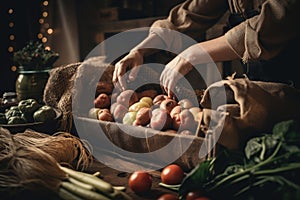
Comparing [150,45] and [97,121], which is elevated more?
[150,45]

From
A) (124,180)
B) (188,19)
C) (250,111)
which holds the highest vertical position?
(188,19)

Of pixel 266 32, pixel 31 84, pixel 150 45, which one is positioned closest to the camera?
pixel 266 32

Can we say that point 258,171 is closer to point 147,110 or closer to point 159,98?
point 147,110

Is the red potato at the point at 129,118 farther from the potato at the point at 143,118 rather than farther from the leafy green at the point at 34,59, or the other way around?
the leafy green at the point at 34,59

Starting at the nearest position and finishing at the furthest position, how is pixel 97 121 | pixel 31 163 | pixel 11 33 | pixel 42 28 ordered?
pixel 31 163 < pixel 97 121 < pixel 11 33 < pixel 42 28

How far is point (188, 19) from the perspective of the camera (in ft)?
4.78

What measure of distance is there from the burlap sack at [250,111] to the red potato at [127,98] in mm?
510

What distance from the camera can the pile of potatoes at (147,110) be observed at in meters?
1.08

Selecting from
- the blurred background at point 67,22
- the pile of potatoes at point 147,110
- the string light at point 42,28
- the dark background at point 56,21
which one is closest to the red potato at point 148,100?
the pile of potatoes at point 147,110

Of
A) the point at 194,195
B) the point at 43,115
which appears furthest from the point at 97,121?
the point at 194,195

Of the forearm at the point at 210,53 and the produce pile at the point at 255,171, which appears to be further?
the forearm at the point at 210,53

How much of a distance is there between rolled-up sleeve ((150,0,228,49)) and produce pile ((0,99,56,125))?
0.55m

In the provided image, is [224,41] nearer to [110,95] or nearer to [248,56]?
[248,56]

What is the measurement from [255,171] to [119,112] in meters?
0.65
